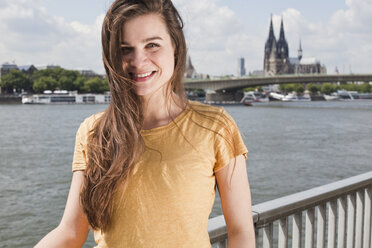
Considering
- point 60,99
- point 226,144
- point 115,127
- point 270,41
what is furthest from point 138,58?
point 270,41

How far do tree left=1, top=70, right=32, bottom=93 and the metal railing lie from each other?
202 feet

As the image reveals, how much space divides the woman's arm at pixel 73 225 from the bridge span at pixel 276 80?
3249 cm

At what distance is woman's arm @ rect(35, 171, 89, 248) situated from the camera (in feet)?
3.13

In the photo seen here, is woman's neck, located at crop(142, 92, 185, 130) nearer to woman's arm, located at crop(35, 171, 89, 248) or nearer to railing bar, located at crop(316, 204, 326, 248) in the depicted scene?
woman's arm, located at crop(35, 171, 89, 248)

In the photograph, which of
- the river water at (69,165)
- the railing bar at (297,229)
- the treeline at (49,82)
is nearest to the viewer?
the railing bar at (297,229)

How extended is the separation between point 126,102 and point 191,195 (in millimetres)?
235

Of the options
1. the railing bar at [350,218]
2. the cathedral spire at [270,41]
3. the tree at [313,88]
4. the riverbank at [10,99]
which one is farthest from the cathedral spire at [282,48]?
the railing bar at [350,218]

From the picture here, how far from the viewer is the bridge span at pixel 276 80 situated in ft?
113

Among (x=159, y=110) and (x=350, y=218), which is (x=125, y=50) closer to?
(x=159, y=110)

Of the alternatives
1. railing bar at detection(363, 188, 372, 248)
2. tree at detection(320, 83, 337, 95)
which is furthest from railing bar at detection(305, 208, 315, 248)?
tree at detection(320, 83, 337, 95)

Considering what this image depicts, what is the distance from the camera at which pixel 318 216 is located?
1.68 meters

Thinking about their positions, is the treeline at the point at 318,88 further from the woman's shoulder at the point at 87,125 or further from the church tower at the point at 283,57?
the woman's shoulder at the point at 87,125

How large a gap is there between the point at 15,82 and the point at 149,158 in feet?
206

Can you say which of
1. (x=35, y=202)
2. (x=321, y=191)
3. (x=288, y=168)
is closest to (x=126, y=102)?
(x=321, y=191)
